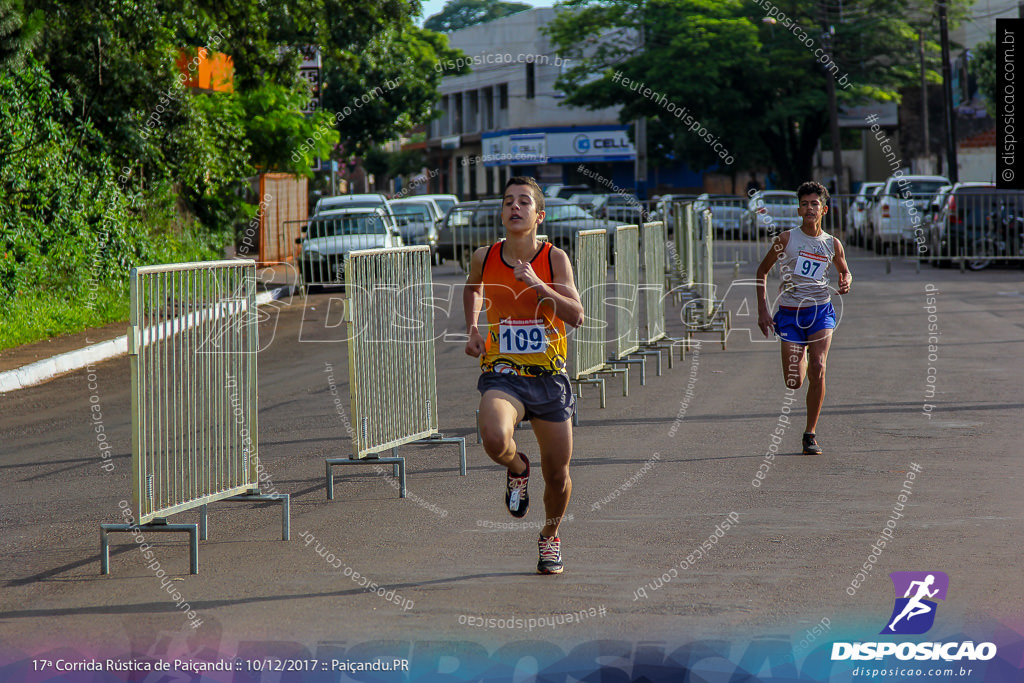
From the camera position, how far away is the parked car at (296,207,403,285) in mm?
23109

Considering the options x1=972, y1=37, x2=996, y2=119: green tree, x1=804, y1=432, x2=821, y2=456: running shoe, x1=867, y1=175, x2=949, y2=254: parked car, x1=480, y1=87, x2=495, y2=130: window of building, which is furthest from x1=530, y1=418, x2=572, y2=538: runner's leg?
x1=480, y1=87, x2=495, y2=130: window of building

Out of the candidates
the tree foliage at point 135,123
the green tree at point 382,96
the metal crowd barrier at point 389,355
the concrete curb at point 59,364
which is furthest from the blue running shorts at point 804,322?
the green tree at point 382,96

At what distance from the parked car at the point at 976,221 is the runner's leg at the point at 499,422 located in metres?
20.5

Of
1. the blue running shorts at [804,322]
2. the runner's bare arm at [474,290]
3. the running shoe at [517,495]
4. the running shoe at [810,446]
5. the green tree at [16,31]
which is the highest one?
the green tree at [16,31]

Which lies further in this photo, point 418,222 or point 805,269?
point 418,222

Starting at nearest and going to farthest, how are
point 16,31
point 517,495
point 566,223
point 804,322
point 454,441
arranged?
1. point 517,495
2. point 454,441
3. point 804,322
4. point 16,31
5. point 566,223

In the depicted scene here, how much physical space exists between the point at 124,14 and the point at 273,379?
755 cm

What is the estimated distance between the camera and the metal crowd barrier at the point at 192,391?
226 inches

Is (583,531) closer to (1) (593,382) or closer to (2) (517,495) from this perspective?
(2) (517,495)

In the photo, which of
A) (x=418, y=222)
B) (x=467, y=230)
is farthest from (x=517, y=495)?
(x=418, y=222)

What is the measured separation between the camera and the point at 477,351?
5465 mm

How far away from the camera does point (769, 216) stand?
29.3 metres

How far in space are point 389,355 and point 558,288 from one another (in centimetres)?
249

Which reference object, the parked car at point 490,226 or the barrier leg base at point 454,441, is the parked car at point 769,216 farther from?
the barrier leg base at point 454,441
